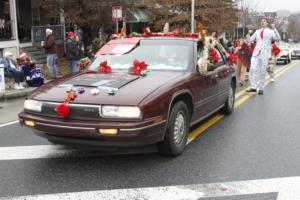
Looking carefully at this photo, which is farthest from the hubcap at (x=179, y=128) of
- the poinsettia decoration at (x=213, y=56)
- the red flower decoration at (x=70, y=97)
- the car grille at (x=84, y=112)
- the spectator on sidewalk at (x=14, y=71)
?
the spectator on sidewalk at (x=14, y=71)

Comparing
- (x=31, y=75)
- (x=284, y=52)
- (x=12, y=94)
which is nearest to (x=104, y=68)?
(x=12, y=94)

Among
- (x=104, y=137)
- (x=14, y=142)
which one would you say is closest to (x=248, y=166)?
(x=104, y=137)

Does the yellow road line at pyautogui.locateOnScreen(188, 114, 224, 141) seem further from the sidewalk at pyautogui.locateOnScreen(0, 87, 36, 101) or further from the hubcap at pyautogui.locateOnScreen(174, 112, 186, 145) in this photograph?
the sidewalk at pyautogui.locateOnScreen(0, 87, 36, 101)

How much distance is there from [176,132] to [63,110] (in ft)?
4.98

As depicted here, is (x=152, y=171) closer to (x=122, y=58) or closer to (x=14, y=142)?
(x=122, y=58)

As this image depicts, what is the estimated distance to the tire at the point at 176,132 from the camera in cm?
505

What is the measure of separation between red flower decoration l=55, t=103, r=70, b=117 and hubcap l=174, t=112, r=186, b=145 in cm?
140

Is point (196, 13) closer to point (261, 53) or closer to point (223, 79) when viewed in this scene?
point (261, 53)

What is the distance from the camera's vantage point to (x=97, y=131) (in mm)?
4445

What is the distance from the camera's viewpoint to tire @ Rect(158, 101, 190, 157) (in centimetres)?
505

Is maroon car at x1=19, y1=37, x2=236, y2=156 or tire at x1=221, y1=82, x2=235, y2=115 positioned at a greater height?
maroon car at x1=19, y1=37, x2=236, y2=156

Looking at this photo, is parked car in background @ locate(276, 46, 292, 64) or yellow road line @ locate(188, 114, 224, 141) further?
parked car in background @ locate(276, 46, 292, 64)

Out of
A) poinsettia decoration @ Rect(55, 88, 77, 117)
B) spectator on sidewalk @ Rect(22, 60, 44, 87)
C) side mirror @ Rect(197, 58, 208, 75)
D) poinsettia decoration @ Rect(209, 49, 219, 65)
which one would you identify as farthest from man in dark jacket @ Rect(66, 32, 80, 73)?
poinsettia decoration @ Rect(55, 88, 77, 117)

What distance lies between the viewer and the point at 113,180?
4492mm
